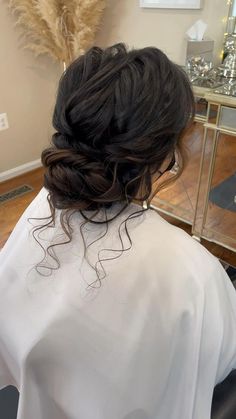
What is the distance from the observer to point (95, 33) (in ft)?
7.82

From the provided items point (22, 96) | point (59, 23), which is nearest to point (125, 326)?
point (59, 23)

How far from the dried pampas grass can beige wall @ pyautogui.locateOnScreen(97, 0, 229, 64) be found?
120mm

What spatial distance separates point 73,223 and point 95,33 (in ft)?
6.81

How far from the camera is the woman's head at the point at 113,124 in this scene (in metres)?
0.59

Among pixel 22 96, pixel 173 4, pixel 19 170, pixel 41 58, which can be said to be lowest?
pixel 19 170

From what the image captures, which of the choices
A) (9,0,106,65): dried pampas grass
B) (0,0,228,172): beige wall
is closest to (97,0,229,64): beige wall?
(0,0,228,172): beige wall

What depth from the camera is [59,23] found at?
86.1 inches

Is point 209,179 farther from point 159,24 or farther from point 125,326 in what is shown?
point 125,326

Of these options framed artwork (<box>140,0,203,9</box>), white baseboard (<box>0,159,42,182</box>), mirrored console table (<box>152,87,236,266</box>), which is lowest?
white baseboard (<box>0,159,42,182</box>)

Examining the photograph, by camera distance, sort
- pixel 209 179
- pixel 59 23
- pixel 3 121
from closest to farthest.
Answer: pixel 209 179 → pixel 59 23 → pixel 3 121

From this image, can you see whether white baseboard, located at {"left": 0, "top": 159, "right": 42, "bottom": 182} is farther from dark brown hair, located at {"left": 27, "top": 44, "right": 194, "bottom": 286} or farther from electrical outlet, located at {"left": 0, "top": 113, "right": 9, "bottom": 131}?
dark brown hair, located at {"left": 27, "top": 44, "right": 194, "bottom": 286}

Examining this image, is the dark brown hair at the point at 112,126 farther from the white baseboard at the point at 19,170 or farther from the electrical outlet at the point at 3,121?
the white baseboard at the point at 19,170

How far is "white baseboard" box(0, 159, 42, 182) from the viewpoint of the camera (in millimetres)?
2661

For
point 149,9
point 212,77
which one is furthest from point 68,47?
point 212,77
